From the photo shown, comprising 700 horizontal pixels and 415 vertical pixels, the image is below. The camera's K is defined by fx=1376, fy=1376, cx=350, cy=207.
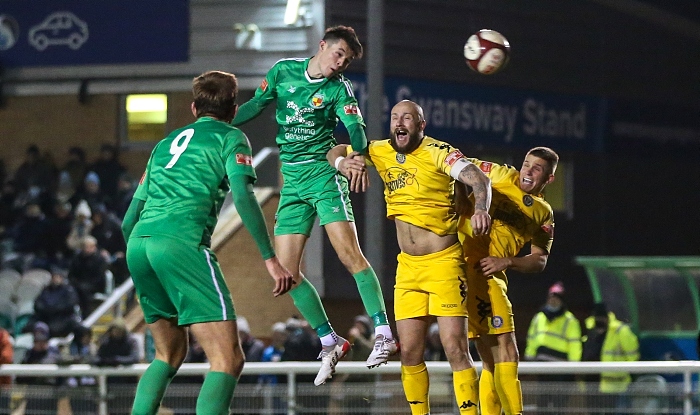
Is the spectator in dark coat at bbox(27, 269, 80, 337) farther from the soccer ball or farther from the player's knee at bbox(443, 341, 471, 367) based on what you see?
the player's knee at bbox(443, 341, 471, 367)

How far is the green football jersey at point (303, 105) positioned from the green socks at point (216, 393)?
6.90 feet

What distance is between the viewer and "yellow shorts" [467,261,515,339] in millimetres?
10180

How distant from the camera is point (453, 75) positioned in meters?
24.5

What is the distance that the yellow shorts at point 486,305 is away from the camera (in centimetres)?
1018

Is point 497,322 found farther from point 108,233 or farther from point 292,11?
point 292,11

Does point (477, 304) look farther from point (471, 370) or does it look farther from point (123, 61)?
point (123, 61)

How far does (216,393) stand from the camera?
810 centimetres

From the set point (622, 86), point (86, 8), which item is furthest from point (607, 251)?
point (86, 8)

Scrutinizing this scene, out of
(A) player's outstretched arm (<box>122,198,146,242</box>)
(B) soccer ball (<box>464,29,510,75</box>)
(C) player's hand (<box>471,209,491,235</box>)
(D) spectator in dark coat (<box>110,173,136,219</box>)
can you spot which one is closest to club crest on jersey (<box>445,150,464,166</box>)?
(C) player's hand (<box>471,209,491,235</box>)

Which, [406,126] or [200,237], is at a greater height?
[406,126]

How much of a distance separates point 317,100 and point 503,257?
1.86 metres

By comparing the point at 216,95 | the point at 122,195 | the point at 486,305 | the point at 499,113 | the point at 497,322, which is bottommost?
the point at 497,322

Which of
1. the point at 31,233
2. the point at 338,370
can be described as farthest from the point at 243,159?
the point at 31,233

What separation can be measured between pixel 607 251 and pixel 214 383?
20.4 meters
